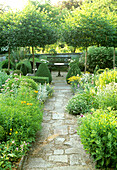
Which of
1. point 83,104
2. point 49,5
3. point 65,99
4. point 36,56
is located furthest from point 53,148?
point 49,5

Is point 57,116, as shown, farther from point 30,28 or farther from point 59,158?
point 30,28

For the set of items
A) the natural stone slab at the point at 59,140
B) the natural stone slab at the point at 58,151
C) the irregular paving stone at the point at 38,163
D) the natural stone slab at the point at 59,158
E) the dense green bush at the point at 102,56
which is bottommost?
the irregular paving stone at the point at 38,163

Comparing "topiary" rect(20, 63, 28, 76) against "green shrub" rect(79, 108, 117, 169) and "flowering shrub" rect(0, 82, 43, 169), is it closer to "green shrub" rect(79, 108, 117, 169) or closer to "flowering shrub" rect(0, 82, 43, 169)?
"flowering shrub" rect(0, 82, 43, 169)

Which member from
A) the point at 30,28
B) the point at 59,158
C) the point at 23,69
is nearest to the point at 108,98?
the point at 59,158

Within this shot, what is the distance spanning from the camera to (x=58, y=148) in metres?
3.70

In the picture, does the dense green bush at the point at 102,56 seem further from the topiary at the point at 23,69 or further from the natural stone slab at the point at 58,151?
the natural stone slab at the point at 58,151

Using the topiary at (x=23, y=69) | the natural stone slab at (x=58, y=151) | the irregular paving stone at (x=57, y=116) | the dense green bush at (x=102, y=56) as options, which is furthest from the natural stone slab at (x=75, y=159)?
the dense green bush at (x=102, y=56)

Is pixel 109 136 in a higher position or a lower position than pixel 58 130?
higher

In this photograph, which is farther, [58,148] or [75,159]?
[58,148]

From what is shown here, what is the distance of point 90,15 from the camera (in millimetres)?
9453

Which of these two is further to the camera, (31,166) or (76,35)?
(76,35)

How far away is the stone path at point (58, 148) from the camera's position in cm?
317

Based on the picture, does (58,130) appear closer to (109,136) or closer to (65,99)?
(109,136)

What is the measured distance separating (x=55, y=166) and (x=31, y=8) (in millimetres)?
8213
